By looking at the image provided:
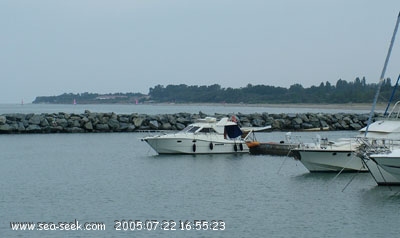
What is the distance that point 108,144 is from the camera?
47.8 meters

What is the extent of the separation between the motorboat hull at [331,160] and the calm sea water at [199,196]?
0.49 metres

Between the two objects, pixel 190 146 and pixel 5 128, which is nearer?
pixel 190 146

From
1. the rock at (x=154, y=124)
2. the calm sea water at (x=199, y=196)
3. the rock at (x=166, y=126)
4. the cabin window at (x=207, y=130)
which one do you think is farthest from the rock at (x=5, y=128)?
the cabin window at (x=207, y=130)

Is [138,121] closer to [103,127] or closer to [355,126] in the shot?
[103,127]

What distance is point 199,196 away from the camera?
24.9 meters

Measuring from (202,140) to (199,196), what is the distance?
13.3 metres

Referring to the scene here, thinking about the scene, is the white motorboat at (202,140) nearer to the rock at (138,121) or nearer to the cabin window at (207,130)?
the cabin window at (207,130)

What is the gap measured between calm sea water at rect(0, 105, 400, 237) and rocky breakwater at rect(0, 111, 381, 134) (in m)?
19.8

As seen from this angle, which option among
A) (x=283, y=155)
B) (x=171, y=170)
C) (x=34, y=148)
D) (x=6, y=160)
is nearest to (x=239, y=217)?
(x=171, y=170)

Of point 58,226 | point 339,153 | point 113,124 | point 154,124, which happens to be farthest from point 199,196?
point 113,124

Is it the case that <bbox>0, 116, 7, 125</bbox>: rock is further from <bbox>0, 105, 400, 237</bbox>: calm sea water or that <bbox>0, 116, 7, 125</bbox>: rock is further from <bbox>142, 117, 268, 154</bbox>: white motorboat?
<bbox>142, 117, 268, 154</bbox>: white motorboat

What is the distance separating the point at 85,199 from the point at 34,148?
21576 millimetres

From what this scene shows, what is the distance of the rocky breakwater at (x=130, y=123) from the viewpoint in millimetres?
58094

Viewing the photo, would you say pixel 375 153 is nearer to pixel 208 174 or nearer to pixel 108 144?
pixel 208 174
